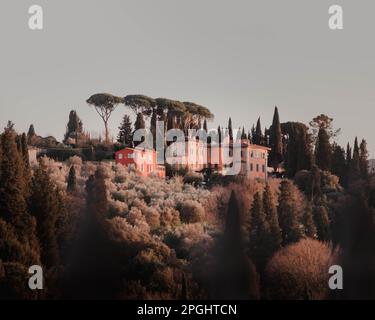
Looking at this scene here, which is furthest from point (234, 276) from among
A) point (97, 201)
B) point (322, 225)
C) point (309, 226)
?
point (322, 225)

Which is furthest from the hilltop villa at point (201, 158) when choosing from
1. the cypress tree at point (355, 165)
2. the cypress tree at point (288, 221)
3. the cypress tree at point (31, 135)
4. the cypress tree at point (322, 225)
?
the cypress tree at point (288, 221)

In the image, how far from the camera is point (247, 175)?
184 ft

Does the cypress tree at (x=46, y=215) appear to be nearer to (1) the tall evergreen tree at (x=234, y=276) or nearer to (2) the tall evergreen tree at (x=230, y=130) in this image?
(1) the tall evergreen tree at (x=234, y=276)

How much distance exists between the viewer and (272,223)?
35750 millimetres

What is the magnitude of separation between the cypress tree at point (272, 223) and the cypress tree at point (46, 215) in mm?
13541

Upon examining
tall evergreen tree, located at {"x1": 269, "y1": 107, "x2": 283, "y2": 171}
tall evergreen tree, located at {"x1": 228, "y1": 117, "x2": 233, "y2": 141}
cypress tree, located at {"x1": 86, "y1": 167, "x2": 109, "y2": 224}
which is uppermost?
tall evergreen tree, located at {"x1": 228, "y1": 117, "x2": 233, "y2": 141}

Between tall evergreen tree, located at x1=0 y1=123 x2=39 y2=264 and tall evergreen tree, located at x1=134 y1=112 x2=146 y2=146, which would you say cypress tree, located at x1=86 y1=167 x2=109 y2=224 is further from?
tall evergreen tree, located at x1=134 y1=112 x2=146 y2=146

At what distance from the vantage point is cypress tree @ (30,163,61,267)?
3192 centimetres

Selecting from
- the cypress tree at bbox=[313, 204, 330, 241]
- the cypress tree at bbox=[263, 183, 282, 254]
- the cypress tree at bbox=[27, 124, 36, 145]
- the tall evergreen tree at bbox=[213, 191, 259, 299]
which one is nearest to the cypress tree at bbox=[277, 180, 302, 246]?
the cypress tree at bbox=[263, 183, 282, 254]

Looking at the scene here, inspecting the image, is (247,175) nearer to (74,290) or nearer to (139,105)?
(139,105)

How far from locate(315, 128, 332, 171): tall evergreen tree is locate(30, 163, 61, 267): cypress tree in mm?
29676

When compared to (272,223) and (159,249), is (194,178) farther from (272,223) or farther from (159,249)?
(159,249)
